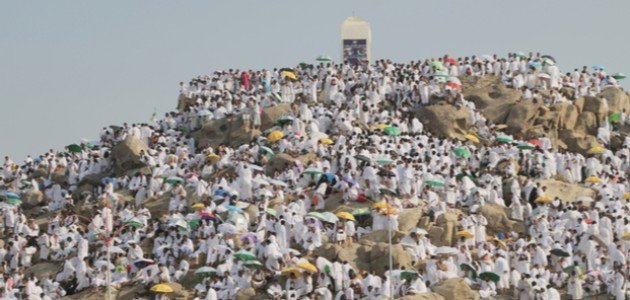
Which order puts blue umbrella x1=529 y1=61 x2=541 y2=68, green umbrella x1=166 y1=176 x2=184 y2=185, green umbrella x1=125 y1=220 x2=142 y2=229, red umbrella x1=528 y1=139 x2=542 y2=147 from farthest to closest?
blue umbrella x1=529 y1=61 x2=541 y2=68, red umbrella x1=528 y1=139 x2=542 y2=147, green umbrella x1=166 y1=176 x2=184 y2=185, green umbrella x1=125 y1=220 x2=142 y2=229

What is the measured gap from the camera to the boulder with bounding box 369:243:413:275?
4947 centimetres

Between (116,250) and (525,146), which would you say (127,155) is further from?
(525,146)

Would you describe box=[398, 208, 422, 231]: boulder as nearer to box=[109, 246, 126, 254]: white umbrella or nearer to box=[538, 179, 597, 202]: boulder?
box=[538, 179, 597, 202]: boulder

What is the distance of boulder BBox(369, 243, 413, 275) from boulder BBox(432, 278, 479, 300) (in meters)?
1.93

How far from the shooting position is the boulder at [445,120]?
6544 centimetres

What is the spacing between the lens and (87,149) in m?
66.7

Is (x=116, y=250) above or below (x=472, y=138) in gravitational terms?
below

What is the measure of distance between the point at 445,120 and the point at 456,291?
63.1 ft

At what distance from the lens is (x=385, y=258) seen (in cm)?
4994

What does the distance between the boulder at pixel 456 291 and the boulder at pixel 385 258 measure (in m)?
1.93

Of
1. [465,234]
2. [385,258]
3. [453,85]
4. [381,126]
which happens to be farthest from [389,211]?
[453,85]

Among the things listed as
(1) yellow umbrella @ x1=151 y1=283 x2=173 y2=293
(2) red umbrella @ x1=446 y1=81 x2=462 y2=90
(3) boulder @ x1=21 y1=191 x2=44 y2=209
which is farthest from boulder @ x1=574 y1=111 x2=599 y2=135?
(1) yellow umbrella @ x1=151 y1=283 x2=173 y2=293

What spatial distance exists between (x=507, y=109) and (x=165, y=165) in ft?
53.1

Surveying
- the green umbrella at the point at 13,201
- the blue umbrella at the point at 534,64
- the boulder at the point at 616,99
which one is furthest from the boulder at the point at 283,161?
the boulder at the point at 616,99
